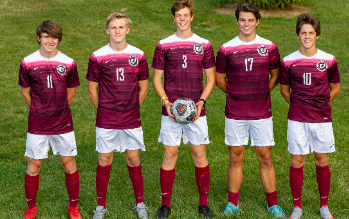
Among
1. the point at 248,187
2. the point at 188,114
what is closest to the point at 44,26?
the point at 188,114

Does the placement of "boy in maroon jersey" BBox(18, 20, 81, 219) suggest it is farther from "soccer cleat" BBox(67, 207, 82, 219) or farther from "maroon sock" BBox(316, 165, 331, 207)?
"maroon sock" BBox(316, 165, 331, 207)

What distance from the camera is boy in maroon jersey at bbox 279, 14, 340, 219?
5531 millimetres

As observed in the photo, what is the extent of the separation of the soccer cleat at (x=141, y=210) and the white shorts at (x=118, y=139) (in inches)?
35.5

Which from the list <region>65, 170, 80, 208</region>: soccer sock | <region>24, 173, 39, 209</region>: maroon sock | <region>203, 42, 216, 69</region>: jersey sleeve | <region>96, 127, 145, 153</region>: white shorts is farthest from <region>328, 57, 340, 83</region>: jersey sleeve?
<region>24, 173, 39, 209</region>: maroon sock

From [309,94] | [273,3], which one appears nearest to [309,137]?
[309,94]

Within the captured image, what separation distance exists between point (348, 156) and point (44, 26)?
6.29 metres

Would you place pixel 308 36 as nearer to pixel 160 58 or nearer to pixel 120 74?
pixel 160 58

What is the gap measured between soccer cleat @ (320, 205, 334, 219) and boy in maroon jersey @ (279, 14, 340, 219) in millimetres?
369

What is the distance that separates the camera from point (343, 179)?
7316 millimetres

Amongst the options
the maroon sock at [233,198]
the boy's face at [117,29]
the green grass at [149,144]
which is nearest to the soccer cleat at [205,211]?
the green grass at [149,144]

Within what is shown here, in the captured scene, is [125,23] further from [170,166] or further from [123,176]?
[123,176]

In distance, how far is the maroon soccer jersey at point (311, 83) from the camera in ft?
18.2

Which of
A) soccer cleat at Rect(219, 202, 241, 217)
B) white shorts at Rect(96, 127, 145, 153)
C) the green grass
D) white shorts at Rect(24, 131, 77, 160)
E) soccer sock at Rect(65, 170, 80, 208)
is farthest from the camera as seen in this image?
the green grass

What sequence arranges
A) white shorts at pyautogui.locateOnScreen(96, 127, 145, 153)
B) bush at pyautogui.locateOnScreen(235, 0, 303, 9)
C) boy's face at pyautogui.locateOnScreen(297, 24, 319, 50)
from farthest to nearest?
bush at pyautogui.locateOnScreen(235, 0, 303, 9), white shorts at pyautogui.locateOnScreen(96, 127, 145, 153), boy's face at pyautogui.locateOnScreen(297, 24, 319, 50)
